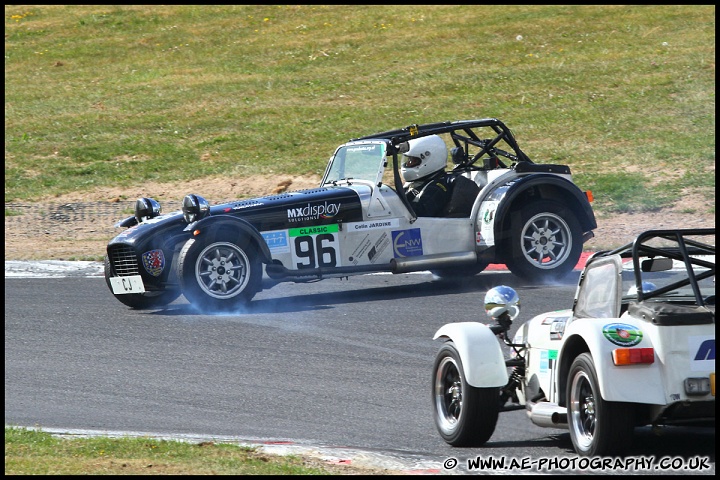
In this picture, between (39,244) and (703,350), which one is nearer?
(703,350)

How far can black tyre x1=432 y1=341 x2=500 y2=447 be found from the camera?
6527 mm

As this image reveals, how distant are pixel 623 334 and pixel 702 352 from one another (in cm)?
38

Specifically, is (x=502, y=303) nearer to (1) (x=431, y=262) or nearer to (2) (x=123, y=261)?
(1) (x=431, y=262)

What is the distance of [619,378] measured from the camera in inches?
219

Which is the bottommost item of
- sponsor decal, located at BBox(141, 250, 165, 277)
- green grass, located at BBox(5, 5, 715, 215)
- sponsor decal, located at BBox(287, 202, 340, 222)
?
sponsor decal, located at BBox(141, 250, 165, 277)

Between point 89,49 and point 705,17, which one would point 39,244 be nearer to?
point 89,49

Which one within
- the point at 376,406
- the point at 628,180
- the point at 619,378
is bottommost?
the point at 376,406

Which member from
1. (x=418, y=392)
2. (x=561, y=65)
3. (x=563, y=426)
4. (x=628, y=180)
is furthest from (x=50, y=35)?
(x=563, y=426)

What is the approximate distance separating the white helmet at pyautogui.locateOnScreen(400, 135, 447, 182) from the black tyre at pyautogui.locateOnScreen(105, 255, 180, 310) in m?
2.99

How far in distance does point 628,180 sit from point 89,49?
1963 centimetres

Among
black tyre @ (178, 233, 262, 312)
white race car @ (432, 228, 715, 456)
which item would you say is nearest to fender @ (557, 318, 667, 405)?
white race car @ (432, 228, 715, 456)

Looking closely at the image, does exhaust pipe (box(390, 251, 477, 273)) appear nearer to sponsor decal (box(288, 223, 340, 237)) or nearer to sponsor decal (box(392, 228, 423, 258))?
sponsor decal (box(392, 228, 423, 258))

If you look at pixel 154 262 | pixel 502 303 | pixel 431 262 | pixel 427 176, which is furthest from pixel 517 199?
pixel 502 303

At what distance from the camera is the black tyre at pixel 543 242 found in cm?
1255
